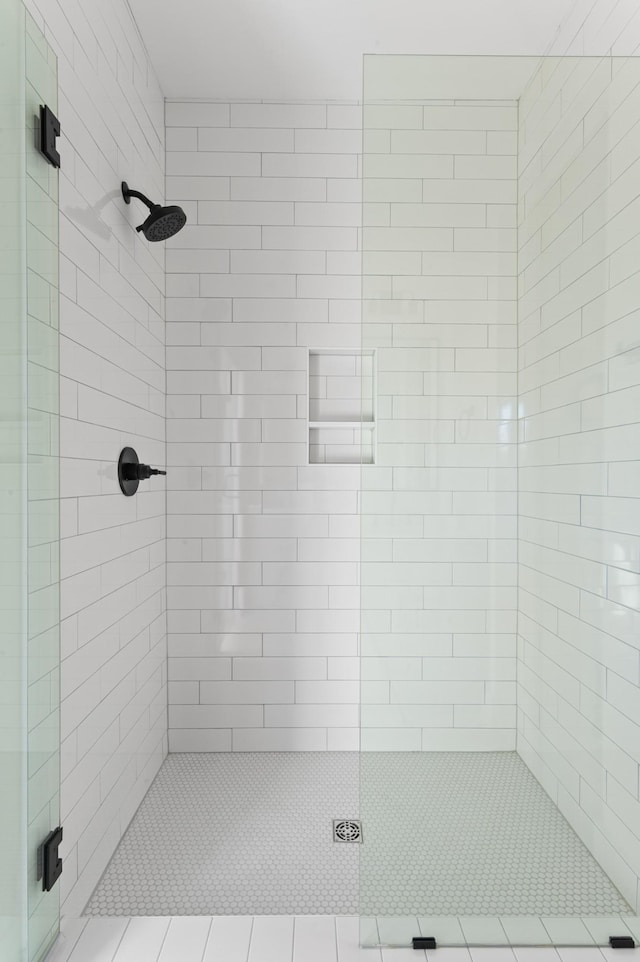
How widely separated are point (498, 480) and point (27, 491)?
103 centimetres

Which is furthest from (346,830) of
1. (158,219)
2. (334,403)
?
(158,219)

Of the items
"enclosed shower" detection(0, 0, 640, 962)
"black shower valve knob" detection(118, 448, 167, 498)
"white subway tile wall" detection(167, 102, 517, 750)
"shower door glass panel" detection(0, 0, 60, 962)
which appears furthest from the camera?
"white subway tile wall" detection(167, 102, 517, 750)

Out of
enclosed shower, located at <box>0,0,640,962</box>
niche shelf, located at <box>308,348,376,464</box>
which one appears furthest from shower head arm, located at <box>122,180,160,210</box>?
niche shelf, located at <box>308,348,376,464</box>

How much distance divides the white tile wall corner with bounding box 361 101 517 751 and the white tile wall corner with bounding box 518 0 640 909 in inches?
2.0

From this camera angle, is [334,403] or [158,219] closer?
[158,219]

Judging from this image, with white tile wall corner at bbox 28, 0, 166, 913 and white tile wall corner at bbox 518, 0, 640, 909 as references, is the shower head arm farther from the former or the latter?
white tile wall corner at bbox 518, 0, 640, 909

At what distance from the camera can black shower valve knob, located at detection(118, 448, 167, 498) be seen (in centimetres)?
202

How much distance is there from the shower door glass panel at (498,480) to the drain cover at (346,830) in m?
0.50

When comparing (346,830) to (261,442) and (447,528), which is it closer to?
(447,528)

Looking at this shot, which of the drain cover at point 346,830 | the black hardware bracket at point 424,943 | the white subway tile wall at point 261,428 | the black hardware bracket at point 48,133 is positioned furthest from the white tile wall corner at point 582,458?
the white subway tile wall at point 261,428

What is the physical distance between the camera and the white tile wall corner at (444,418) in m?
1.50

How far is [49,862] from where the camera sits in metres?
1.48

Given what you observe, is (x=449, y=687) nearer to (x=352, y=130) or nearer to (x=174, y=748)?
(x=174, y=748)

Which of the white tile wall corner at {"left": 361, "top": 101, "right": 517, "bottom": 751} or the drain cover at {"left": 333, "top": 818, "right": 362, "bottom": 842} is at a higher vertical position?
the white tile wall corner at {"left": 361, "top": 101, "right": 517, "bottom": 751}
